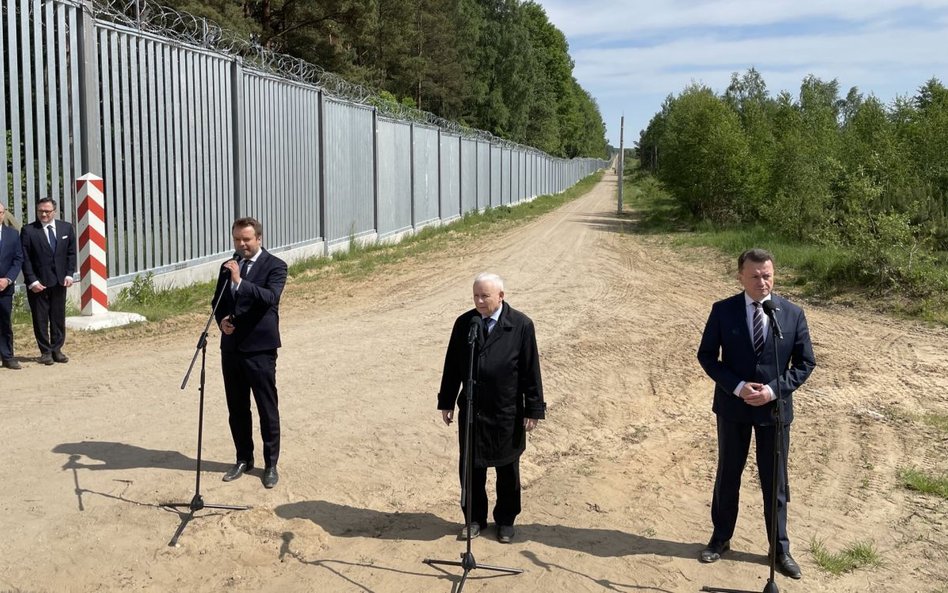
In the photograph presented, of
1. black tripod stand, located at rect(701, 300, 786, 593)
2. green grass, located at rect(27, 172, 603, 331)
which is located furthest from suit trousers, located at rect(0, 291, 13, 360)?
black tripod stand, located at rect(701, 300, 786, 593)

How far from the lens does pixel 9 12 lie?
10.5 metres

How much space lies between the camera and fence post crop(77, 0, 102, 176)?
460 inches

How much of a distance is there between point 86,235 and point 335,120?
975cm

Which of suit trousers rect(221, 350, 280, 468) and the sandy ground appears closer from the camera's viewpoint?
the sandy ground

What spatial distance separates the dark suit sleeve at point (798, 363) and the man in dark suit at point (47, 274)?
299 inches

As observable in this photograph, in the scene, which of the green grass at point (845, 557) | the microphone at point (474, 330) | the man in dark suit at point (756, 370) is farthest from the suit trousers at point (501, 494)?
the green grass at point (845, 557)

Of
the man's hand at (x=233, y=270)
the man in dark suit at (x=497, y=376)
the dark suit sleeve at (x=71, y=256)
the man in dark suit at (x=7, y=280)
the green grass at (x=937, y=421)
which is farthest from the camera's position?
the dark suit sleeve at (x=71, y=256)

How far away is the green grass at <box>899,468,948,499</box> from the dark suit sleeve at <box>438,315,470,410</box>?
139 inches

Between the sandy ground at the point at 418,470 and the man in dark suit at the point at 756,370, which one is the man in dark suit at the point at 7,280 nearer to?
the sandy ground at the point at 418,470

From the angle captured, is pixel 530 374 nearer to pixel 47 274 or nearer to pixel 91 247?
pixel 47 274

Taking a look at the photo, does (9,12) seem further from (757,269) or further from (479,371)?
(757,269)

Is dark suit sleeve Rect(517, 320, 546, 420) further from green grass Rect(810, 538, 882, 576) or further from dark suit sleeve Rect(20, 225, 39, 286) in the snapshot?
dark suit sleeve Rect(20, 225, 39, 286)

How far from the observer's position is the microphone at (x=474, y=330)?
4578 millimetres

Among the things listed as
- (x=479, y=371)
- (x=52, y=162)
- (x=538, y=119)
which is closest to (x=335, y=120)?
(x=52, y=162)
